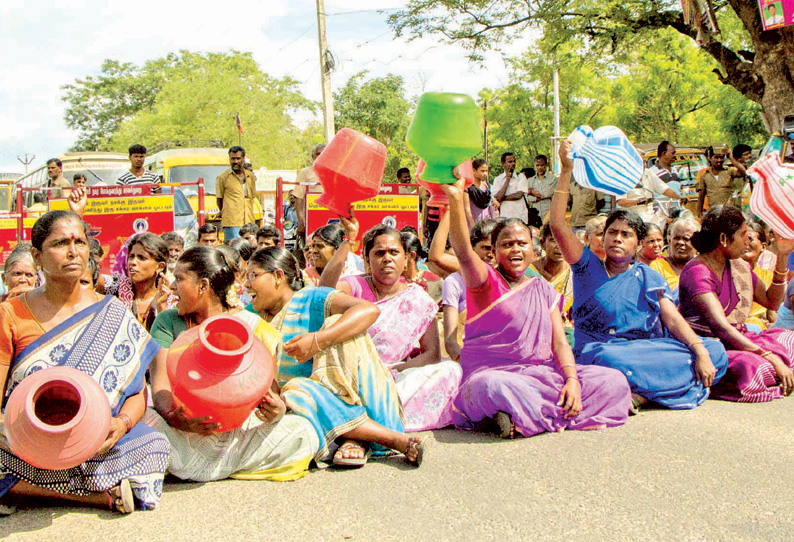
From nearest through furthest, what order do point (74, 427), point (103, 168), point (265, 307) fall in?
point (74, 427) → point (265, 307) → point (103, 168)

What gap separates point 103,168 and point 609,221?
15994 mm

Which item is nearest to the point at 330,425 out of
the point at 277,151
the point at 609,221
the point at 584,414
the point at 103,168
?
the point at 584,414

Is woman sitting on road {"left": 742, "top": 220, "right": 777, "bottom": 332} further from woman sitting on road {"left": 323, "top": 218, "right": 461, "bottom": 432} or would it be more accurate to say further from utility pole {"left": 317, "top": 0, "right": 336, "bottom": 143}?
utility pole {"left": 317, "top": 0, "right": 336, "bottom": 143}

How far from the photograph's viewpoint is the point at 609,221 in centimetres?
480

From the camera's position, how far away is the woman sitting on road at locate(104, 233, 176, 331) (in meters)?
4.86

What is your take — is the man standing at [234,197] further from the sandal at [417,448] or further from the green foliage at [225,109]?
the green foliage at [225,109]

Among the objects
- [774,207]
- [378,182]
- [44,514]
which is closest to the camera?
[44,514]

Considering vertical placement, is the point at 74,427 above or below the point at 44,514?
above

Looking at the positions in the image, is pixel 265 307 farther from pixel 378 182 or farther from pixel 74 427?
pixel 74 427

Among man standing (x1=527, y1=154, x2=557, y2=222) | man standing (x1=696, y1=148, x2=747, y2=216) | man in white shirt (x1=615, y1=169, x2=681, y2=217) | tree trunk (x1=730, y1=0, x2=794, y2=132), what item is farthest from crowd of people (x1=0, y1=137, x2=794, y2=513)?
tree trunk (x1=730, y1=0, x2=794, y2=132)

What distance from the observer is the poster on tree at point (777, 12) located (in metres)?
9.79

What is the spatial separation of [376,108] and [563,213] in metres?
30.0

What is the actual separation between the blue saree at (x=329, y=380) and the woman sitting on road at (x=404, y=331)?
52 cm

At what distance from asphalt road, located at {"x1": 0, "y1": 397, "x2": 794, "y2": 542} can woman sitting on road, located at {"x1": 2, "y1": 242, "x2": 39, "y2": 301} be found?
2.13 metres
